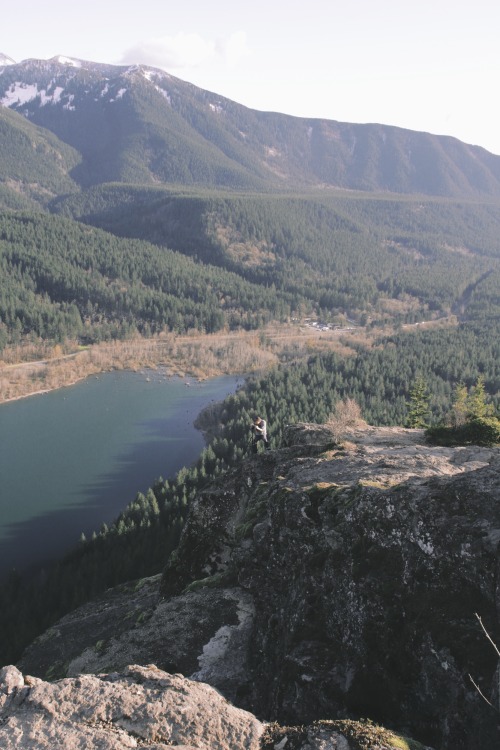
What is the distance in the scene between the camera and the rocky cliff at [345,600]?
539 inches

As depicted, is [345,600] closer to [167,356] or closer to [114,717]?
[114,717]

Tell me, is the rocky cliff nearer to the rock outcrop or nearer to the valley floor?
the rock outcrop

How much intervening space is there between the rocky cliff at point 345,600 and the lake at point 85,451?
37910 mm

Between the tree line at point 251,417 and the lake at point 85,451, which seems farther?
the lake at point 85,451

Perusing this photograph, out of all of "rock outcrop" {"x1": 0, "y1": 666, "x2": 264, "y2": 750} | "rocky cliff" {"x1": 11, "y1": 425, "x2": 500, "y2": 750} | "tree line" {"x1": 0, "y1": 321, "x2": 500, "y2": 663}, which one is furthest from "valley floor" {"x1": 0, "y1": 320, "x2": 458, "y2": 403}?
"rock outcrop" {"x1": 0, "y1": 666, "x2": 264, "y2": 750}

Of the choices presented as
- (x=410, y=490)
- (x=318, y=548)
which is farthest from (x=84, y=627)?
(x=410, y=490)

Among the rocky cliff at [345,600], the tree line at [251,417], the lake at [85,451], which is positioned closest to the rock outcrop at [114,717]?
the rocky cliff at [345,600]

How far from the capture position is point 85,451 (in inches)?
3497

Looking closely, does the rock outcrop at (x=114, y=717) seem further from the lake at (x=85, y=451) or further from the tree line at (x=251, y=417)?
the lake at (x=85, y=451)

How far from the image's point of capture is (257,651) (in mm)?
19484

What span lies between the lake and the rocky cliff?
124 ft

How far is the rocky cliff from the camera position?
1370 cm

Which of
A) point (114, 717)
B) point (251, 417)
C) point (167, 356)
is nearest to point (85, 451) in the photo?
point (251, 417)

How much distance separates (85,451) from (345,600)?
77705 millimetres
